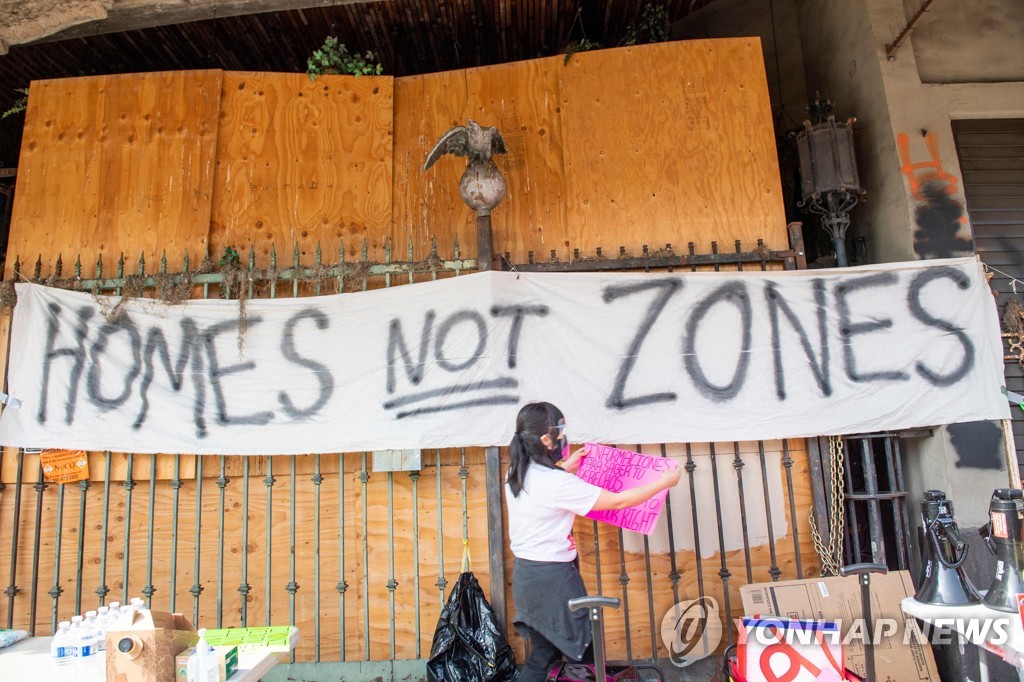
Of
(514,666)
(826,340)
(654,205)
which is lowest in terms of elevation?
(514,666)

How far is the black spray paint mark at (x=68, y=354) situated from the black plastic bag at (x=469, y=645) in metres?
3.09

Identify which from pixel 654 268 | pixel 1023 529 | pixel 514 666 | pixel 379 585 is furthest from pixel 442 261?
pixel 1023 529

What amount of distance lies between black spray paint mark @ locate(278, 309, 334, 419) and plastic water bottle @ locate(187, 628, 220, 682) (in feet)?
7.34

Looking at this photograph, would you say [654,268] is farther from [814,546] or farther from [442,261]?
[814,546]

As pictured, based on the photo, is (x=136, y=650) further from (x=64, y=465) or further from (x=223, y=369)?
(x=64, y=465)

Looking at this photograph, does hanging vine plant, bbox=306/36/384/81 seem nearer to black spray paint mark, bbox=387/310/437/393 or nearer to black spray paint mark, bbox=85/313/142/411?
black spray paint mark, bbox=387/310/437/393

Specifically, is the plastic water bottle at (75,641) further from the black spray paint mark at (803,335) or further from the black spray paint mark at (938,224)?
the black spray paint mark at (938,224)

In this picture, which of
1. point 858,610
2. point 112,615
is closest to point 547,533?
point 112,615

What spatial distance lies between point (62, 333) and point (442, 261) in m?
2.82

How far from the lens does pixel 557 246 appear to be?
5.48 meters

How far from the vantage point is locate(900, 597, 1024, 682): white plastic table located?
8.27 feet

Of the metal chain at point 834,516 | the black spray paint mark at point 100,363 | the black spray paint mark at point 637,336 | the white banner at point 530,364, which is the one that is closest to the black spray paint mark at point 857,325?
the white banner at point 530,364

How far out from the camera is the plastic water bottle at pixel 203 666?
2.63 meters

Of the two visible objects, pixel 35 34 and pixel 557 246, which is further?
pixel 557 246
